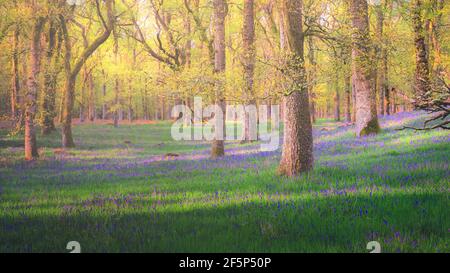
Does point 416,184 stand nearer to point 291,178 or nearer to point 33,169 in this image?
point 291,178

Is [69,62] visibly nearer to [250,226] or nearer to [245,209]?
[245,209]

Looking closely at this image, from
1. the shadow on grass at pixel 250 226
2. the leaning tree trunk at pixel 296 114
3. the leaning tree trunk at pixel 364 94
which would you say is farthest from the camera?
the leaning tree trunk at pixel 364 94

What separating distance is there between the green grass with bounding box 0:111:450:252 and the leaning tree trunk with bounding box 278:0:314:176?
50cm

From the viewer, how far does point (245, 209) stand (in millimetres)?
7211

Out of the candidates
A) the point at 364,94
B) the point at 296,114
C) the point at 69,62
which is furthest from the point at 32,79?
the point at 364,94

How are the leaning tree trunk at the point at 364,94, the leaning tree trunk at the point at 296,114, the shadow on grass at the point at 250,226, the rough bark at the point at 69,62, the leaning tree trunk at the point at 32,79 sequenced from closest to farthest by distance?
1. the shadow on grass at the point at 250,226
2. the leaning tree trunk at the point at 296,114
3. the leaning tree trunk at the point at 364,94
4. the leaning tree trunk at the point at 32,79
5. the rough bark at the point at 69,62

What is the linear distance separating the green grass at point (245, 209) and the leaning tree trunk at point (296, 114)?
495 mm

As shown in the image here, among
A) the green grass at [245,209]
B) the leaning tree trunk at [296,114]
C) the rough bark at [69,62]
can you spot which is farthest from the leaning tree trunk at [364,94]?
the rough bark at [69,62]

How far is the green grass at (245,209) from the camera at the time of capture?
17.4 feet

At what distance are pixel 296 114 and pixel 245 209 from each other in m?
3.86

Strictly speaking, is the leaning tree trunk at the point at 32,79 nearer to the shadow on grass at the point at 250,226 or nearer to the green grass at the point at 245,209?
the green grass at the point at 245,209

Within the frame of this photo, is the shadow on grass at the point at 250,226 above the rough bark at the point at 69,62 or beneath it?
beneath

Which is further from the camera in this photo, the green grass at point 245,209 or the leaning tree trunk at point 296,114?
the leaning tree trunk at point 296,114
